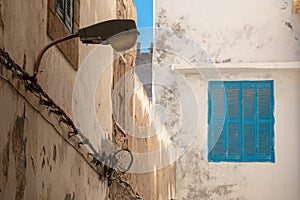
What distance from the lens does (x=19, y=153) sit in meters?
3.21

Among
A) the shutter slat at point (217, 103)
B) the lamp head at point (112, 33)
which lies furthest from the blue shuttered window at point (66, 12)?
the shutter slat at point (217, 103)

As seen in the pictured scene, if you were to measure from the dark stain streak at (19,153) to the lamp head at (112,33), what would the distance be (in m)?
0.67

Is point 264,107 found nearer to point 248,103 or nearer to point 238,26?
point 248,103

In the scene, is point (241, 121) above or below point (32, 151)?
Result: above

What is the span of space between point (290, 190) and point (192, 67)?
2.73 meters

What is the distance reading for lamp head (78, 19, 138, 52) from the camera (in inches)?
146

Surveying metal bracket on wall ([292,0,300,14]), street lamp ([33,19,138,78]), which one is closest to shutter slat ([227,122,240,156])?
metal bracket on wall ([292,0,300,14])

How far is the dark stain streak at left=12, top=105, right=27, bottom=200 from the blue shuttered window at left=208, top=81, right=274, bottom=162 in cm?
858

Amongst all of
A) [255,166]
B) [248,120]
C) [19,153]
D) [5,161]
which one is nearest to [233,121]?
[248,120]

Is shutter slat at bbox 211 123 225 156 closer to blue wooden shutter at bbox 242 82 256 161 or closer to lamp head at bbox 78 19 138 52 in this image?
blue wooden shutter at bbox 242 82 256 161

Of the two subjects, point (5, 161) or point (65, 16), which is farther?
point (65, 16)

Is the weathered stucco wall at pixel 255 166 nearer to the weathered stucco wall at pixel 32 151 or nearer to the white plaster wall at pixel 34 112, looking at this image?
the white plaster wall at pixel 34 112

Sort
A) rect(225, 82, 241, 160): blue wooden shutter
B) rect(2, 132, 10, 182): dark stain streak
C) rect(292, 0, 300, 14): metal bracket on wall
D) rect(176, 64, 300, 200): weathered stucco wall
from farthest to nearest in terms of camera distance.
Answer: rect(225, 82, 241, 160): blue wooden shutter → rect(176, 64, 300, 200): weathered stucco wall → rect(292, 0, 300, 14): metal bracket on wall → rect(2, 132, 10, 182): dark stain streak

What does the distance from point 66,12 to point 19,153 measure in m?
1.39
